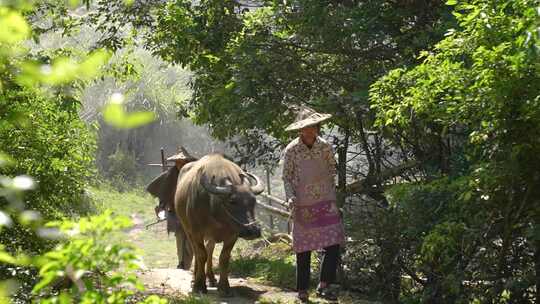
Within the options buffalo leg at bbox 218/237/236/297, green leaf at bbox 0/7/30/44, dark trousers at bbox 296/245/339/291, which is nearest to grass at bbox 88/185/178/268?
buffalo leg at bbox 218/237/236/297

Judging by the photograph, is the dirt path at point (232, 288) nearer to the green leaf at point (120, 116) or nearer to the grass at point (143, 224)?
the green leaf at point (120, 116)

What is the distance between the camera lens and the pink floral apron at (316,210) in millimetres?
8438

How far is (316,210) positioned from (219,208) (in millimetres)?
1468

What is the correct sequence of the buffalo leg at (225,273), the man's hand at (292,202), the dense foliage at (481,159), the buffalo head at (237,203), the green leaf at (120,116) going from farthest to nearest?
the buffalo leg at (225,273), the buffalo head at (237,203), the man's hand at (292,202), the dense foliage at (481,159), the green leaf at (120,116)

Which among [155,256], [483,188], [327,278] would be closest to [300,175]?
[327,278]

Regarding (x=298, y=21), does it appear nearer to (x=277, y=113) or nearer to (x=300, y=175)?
(x=277, y=113)

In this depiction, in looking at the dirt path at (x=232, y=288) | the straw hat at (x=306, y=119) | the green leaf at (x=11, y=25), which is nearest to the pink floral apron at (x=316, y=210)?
the straw hat at (x=306, y=119)

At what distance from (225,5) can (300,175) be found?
14.9 ft

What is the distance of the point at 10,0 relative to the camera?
8.85ft

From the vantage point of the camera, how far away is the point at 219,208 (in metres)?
9.58

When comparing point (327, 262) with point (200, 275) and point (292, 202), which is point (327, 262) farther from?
point (200, 275)

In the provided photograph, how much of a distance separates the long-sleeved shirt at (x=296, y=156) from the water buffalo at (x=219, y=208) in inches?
36.6

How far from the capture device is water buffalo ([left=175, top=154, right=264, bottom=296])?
9375 mm

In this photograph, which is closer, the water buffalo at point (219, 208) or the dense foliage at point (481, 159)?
the dense foliage at point (481, 159)
